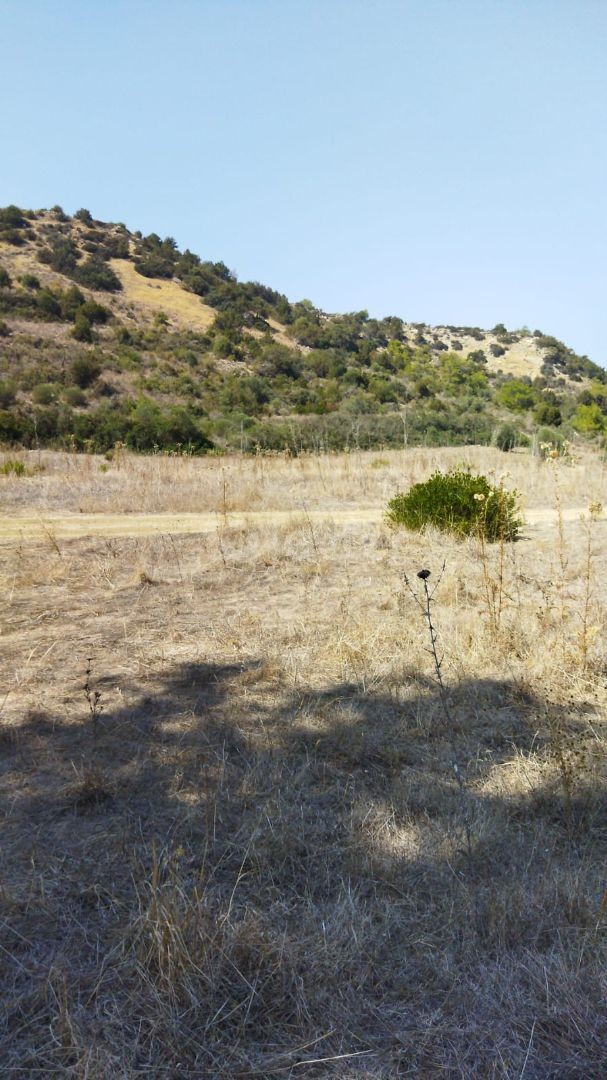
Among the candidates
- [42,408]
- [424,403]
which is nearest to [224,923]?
[42,408]

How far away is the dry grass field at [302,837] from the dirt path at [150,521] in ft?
10.4

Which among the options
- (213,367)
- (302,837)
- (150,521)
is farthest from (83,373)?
(302,837)

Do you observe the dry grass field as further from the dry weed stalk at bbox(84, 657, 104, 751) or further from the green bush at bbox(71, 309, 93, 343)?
the green bush at bbox(71, 309, 93, 343)

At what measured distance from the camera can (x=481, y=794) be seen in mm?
3057

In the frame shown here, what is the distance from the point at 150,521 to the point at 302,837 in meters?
8.39

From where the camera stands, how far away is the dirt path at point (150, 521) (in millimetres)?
9328

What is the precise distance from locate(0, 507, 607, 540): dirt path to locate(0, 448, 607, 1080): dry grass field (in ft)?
10.4

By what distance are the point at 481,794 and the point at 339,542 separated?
5.57 metres

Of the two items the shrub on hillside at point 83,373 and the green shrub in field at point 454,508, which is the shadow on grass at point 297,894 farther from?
the shrub on hillside at point 83,373

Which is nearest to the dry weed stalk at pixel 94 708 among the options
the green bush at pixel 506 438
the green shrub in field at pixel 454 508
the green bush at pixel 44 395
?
the green shrub in field at pixel 454 508

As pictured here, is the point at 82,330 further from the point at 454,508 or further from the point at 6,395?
the point at 454,508

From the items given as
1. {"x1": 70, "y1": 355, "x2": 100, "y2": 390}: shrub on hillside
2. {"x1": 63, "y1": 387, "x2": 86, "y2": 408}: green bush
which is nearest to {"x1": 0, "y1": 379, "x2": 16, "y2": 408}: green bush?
{"x1": 63, "y1": 387, "x2": 86, "y2": 408}: green bush

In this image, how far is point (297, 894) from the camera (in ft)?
7.89

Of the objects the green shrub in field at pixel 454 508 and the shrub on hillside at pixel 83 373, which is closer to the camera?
the green shrub in field at pixel 454 508
